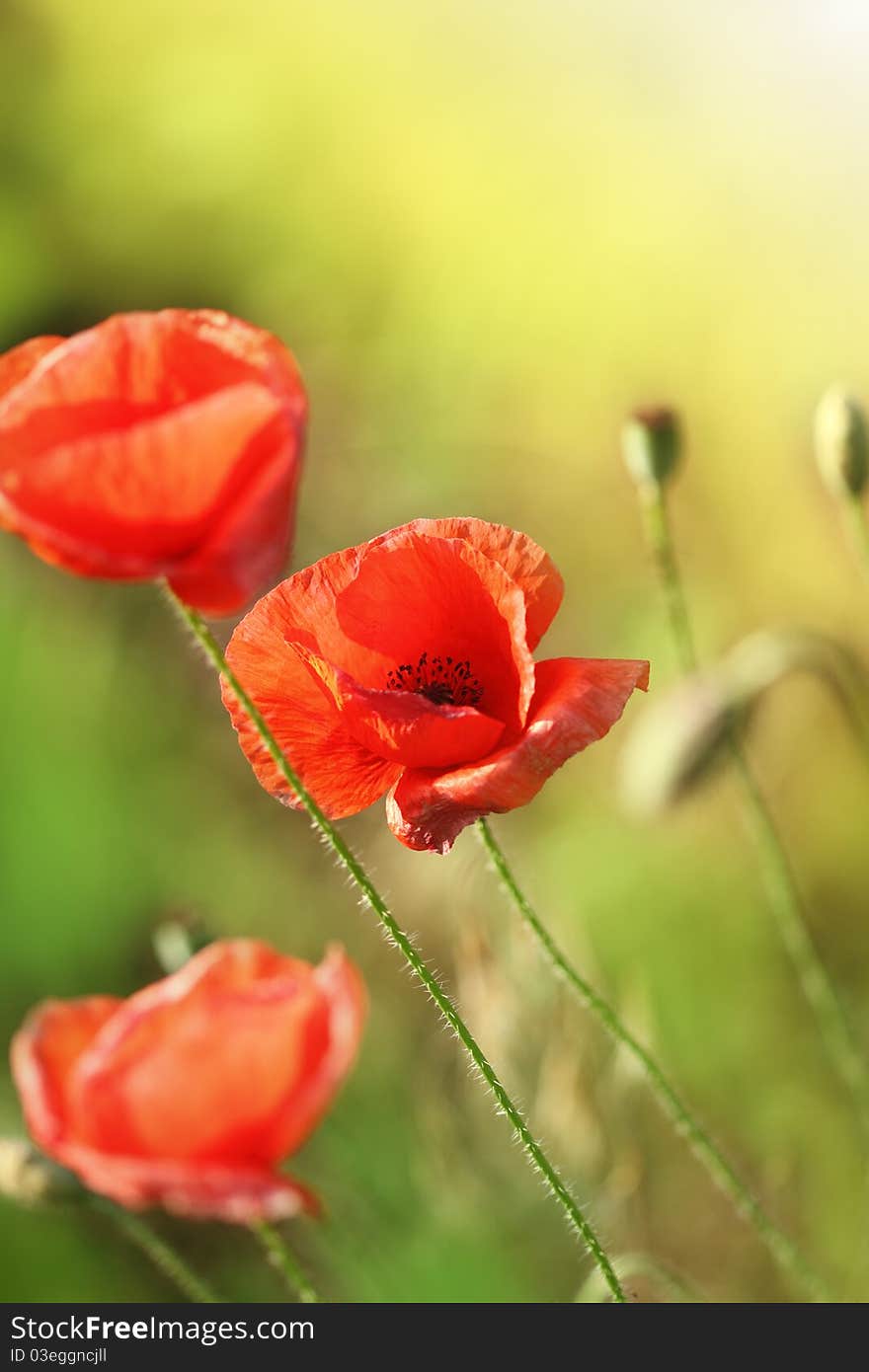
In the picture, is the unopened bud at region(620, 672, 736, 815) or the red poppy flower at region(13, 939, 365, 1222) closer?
the red poppy flower at region(13, 939, 365, 1222)

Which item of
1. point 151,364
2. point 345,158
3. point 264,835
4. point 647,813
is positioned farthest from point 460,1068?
point 345,158

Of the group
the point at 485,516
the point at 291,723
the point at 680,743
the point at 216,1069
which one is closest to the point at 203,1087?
the point at 216,1069

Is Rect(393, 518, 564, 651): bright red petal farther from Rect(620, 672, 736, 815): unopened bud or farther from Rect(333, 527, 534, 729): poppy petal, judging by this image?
Rect(620, 672, 736, 815): unopened bud

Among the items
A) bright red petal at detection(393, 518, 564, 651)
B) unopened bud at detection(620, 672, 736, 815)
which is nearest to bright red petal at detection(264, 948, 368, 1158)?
bright red petal at detection(393, 518, 564, 651)

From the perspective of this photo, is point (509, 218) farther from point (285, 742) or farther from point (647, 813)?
point (285, 742)

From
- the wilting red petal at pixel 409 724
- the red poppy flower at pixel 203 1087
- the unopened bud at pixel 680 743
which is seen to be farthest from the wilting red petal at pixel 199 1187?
the unopened bud at pixel 680 743

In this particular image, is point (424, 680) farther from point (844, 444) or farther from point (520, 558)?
point (844, 444)
